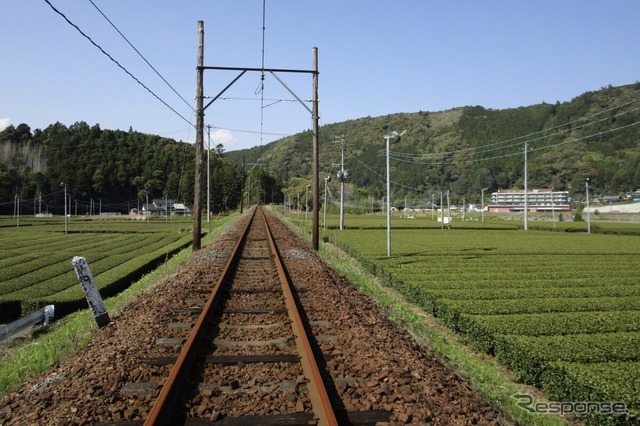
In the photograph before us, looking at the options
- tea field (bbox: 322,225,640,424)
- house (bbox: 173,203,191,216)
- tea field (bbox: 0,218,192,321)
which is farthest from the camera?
house (bbox: 173,203,191,216)

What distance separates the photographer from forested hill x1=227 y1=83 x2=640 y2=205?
130125mm

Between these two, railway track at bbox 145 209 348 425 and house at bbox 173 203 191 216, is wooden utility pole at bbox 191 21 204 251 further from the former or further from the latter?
house at bbox 173 203 191 216

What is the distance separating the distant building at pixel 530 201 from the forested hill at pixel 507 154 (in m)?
2.84

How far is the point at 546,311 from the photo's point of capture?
10.4 metres

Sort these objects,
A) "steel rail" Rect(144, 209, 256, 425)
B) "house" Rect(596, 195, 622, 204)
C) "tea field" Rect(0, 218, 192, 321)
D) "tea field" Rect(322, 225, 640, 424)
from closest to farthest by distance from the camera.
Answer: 1. "steel rail" Rect(144, 209, 256, 425)
2. "tea field" Rect(322, 225, 640, 424)
3. "tea field" Rect(0, 218, 192, 321)
4. "house" Rect(596, 195, 622, 204)

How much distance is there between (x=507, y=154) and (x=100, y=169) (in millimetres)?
119937

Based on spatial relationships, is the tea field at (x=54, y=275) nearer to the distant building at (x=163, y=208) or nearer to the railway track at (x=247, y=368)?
the railway track at (x=247, y=368)

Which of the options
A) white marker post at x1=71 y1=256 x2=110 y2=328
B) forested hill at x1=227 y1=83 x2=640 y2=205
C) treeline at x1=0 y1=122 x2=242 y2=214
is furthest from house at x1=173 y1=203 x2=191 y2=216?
white marker post at x1=71 y1=256 x2=110 y2=328

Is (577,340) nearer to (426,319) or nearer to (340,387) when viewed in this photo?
(426,319)

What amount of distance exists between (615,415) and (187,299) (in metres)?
6.82

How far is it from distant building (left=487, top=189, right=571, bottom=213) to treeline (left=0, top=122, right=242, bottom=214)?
7443 cm

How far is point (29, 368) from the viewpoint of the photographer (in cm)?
612

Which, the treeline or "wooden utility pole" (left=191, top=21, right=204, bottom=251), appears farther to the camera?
the treeline

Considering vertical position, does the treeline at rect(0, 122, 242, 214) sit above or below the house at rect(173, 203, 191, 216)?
above
